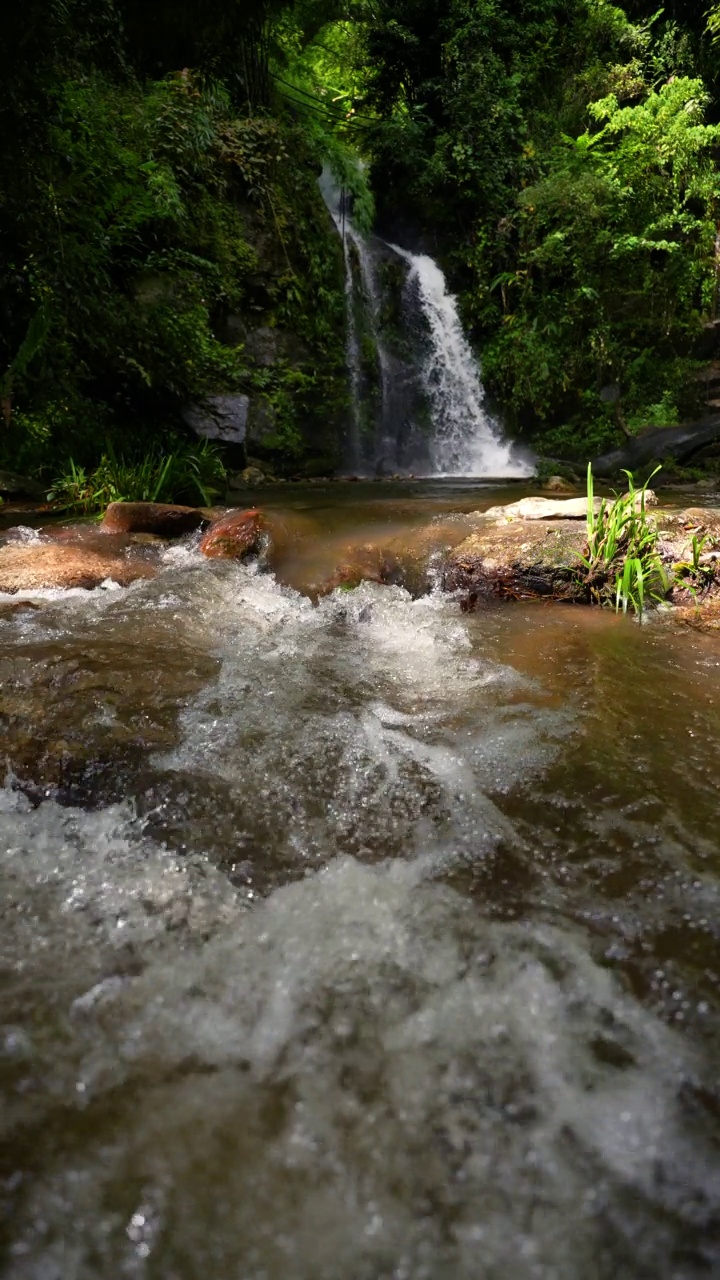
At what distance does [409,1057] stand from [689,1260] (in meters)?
0.47

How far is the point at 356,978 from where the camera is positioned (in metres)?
1.32

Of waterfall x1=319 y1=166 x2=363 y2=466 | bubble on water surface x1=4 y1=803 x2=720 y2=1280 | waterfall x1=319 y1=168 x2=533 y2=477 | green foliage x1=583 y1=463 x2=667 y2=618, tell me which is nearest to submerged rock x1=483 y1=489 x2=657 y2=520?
green foliage x1=583 y1=463 x2=667 y2=618

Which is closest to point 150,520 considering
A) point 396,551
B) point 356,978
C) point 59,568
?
point 59,568

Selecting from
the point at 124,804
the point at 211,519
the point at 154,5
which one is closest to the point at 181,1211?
the point at 124,804

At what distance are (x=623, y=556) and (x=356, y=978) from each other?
11.0 feet

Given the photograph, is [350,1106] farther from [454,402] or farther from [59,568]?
[454,402]

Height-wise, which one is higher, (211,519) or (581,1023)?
(211,519)

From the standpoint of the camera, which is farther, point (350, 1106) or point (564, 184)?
point (564, 184)

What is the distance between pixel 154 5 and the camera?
4816 mm

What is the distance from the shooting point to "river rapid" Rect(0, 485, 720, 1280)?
924 mm

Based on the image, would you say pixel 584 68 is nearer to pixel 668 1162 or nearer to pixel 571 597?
pixel 571 597

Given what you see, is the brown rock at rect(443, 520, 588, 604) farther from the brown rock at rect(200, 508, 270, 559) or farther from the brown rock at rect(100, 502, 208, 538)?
the brown rock at rect(100, 502, 208, 538)

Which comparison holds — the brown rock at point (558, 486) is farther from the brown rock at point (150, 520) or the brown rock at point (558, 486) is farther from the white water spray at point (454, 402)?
the brown rock at point (150, 520)

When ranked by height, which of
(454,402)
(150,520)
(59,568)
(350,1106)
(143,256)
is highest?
(143,256)
